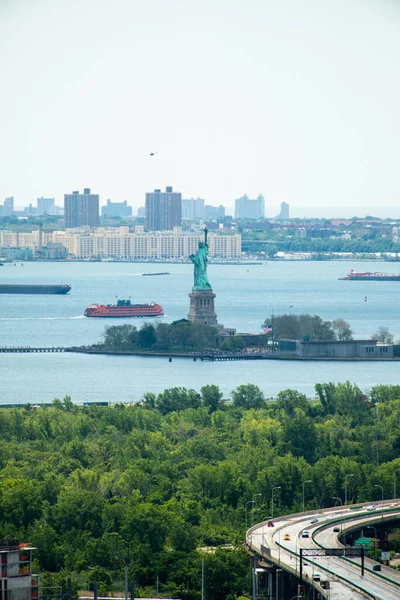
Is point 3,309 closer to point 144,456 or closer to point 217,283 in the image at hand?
point 217,283

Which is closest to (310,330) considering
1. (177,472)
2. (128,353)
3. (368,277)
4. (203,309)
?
(203,309)

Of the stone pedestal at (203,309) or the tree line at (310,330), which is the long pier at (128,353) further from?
the stone pedestal at (203,309)

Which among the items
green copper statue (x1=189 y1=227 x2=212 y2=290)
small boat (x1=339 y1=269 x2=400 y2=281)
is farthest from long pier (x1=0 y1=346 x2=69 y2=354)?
small boat (x1=339 y1=269 x2=400 y2=281)

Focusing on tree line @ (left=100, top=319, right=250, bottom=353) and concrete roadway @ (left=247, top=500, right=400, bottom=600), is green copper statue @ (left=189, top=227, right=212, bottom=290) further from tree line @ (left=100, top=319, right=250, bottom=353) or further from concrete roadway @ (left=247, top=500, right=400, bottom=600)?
concrete roadway @ (left=247, top=500, right=400, bottom=600)

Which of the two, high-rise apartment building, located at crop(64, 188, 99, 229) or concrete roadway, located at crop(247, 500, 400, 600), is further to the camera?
high-rise apartment building, located at crop(64, 188, 99, 229)

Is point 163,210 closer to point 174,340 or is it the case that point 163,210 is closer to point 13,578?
point 174,340

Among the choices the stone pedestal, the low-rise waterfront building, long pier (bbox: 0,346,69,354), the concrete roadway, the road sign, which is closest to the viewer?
the low-rise waterfront building

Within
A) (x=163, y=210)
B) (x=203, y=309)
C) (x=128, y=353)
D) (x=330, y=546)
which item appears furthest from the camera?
(x=163, y=210)

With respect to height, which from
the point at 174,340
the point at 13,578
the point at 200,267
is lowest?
the point at 174,340
